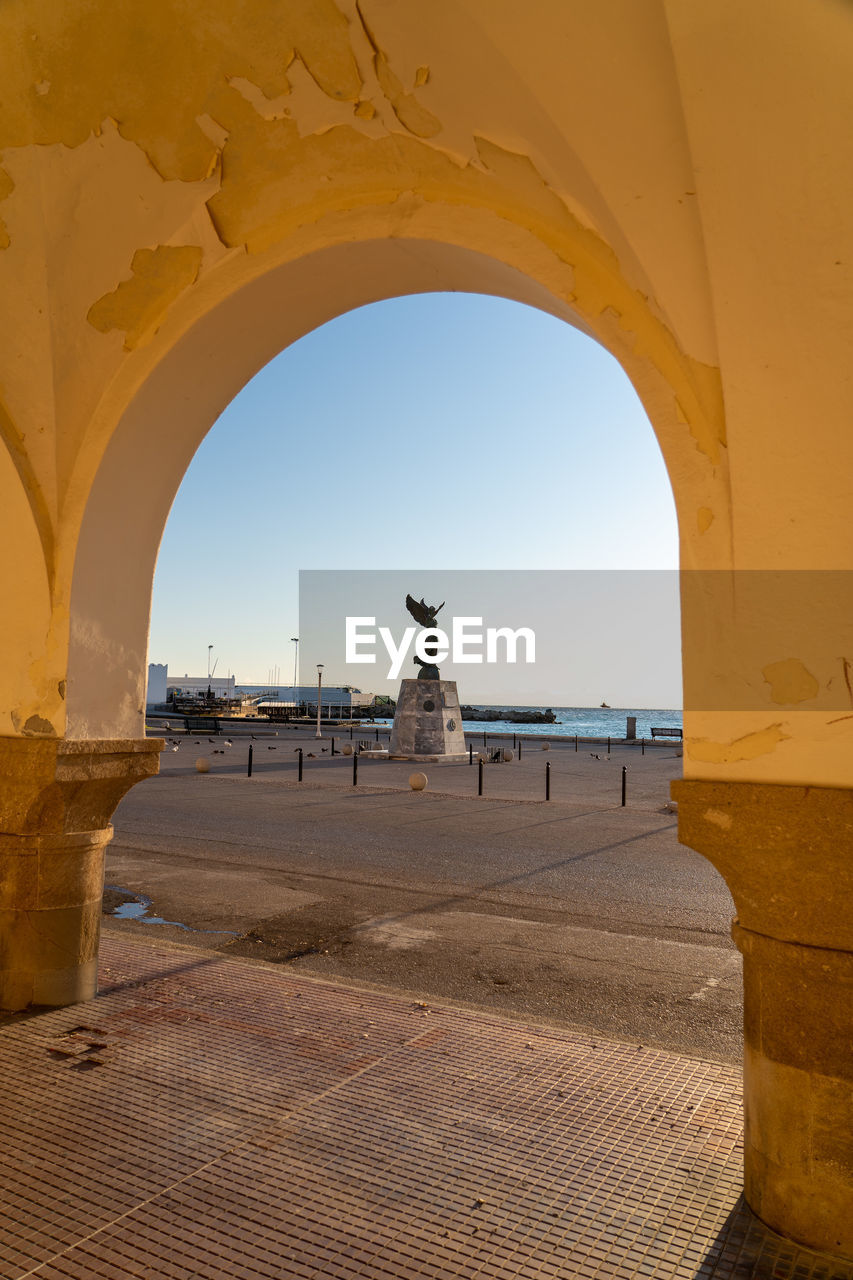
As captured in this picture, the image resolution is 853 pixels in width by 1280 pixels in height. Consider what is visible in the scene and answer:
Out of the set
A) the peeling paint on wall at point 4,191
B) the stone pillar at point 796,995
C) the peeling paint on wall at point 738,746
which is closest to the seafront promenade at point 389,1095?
the stone pillar at point 796,995

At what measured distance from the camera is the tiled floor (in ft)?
7.61

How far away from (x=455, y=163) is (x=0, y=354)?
2360 mm

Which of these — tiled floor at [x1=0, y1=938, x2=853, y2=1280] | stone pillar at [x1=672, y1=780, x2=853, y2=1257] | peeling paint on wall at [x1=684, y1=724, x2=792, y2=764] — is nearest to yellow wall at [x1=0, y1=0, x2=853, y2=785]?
peeling paint on wall at [x1=684, y1=724, x2=792, y2=764]

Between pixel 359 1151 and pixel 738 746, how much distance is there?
185 cm

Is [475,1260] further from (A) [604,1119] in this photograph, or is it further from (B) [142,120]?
(B) [142,120]

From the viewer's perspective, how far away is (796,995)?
8.00 ft

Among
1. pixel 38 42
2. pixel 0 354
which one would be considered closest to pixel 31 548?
pixel 0 354

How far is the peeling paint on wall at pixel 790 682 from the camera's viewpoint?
245cm

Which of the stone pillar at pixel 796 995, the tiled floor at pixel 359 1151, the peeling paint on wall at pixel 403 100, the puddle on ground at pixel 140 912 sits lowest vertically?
the puddle on ground at pixel 140 912

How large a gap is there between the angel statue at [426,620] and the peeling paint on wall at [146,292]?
20636mm

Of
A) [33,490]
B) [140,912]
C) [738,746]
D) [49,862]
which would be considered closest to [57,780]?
[49,862]

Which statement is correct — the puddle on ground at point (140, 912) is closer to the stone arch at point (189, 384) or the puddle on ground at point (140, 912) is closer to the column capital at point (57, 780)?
the column capital at point (57, 780)

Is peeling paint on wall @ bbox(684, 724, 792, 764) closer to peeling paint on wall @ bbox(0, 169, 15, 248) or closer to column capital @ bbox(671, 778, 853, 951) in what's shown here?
column capital @ bbox(671, 778, 853, 951)

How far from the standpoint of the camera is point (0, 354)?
159 inches
